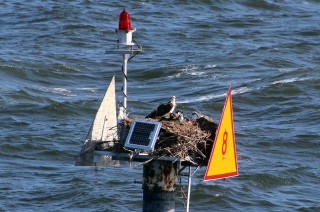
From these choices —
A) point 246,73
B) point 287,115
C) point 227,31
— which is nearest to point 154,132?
point 287,115

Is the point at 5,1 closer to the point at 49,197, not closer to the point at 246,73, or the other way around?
the point at 246,73

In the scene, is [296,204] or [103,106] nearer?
[103,106]

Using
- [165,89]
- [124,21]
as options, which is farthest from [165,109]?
[165,89]

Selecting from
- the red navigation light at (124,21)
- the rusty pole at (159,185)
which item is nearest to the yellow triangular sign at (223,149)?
the rusty pole at (159,185)

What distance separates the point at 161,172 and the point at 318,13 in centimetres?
5039

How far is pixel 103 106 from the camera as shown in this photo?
17.4 m

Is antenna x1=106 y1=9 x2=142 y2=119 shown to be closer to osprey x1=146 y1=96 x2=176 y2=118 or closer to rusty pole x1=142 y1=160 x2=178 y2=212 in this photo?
osprey x1=146 y1=96 x2=176 y2=118

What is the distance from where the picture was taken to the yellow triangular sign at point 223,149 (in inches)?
666

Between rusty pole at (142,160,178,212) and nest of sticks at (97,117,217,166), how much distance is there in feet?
1.05

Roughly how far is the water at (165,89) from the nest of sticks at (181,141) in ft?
4.05

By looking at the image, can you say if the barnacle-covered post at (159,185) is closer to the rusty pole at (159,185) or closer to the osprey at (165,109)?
the rusty pole at (159,185)

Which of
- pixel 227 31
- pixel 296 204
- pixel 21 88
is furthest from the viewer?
pixel 227 31

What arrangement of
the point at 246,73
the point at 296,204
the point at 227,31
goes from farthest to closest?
the point at 227,31 < the point at 246,73 < the point at 296,204

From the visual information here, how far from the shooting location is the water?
106ft
